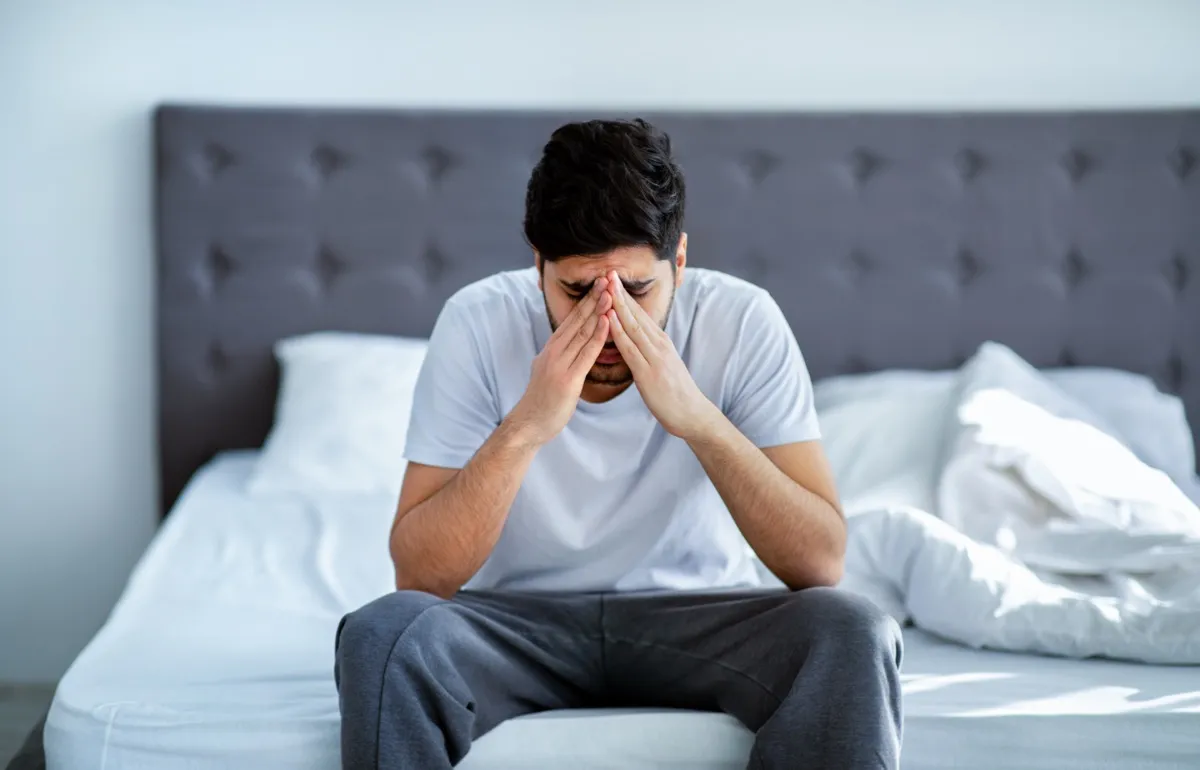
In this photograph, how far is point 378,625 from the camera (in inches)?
59.2

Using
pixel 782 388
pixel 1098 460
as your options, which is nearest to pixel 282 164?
pixel 782 388

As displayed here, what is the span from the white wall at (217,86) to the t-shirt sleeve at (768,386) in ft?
4.54

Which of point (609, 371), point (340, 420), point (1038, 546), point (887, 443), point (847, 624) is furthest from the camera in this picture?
point (340, 420)

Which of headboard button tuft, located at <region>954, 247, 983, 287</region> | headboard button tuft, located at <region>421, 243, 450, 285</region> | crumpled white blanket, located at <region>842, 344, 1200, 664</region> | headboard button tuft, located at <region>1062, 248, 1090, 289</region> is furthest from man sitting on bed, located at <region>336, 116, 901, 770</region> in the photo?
headboard button tuft, located at <region>1062, 248, 1090, 289</region>

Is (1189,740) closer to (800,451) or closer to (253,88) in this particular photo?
(800,451)

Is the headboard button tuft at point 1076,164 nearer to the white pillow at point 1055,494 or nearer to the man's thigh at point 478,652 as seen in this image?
the white pillow at point 1055,494

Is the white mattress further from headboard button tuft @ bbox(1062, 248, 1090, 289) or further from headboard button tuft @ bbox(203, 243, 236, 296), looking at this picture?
headboard button tuft @ bbox(1062, 248, 1090, 289)

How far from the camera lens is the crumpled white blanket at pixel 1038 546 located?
183 cm

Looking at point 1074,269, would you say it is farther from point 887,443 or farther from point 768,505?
point 768,505

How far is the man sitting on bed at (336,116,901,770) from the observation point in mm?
1472

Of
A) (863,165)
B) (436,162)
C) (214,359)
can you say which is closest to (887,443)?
(863,165)

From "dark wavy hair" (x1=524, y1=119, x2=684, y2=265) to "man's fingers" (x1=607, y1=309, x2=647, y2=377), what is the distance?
0.30 feet

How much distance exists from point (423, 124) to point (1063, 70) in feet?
5.14

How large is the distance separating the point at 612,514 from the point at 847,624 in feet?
1.35
